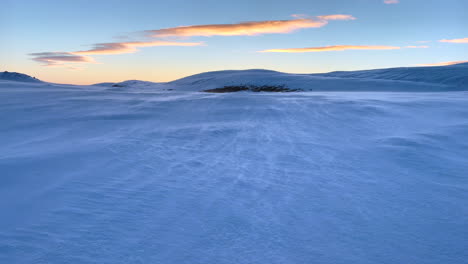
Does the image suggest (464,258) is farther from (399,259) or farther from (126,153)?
(126,153)

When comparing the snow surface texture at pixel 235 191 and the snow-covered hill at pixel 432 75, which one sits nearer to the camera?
the snow surface texture at pixel 235 191

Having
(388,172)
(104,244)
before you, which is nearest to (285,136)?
(388,172)

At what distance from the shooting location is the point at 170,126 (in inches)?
131

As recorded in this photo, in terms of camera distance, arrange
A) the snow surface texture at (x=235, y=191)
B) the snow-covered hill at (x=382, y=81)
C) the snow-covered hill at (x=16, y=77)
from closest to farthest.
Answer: the snow surface texture at (x=235, y=191) < the snow-covered hill at (x=382, y=81) < the snow-covered hill at (x=16, y=77)

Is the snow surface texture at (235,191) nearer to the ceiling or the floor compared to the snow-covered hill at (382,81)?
nearer to the floor

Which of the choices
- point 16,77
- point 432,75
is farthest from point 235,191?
point 16,77

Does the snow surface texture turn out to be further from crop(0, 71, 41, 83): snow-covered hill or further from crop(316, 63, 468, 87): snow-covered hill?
crop(0, 71, 41, 83): snow-covered hill

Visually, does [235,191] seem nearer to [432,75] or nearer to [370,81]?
[370,81]

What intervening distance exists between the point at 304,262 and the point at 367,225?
442 mm

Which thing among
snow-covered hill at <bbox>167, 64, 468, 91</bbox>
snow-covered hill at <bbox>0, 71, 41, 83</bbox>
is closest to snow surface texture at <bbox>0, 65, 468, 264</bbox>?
snow-covered hill at <bbox>167, 64, 468, 91</bbox>

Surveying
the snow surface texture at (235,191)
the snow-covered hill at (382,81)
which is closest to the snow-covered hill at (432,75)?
the snow-covered hill at (382,81)

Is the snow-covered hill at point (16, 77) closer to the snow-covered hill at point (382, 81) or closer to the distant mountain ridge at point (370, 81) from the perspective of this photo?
the distant mountain ridge at point (370, 81)

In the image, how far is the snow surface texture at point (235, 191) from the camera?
52.9 inches

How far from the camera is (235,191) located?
1.83 meters
